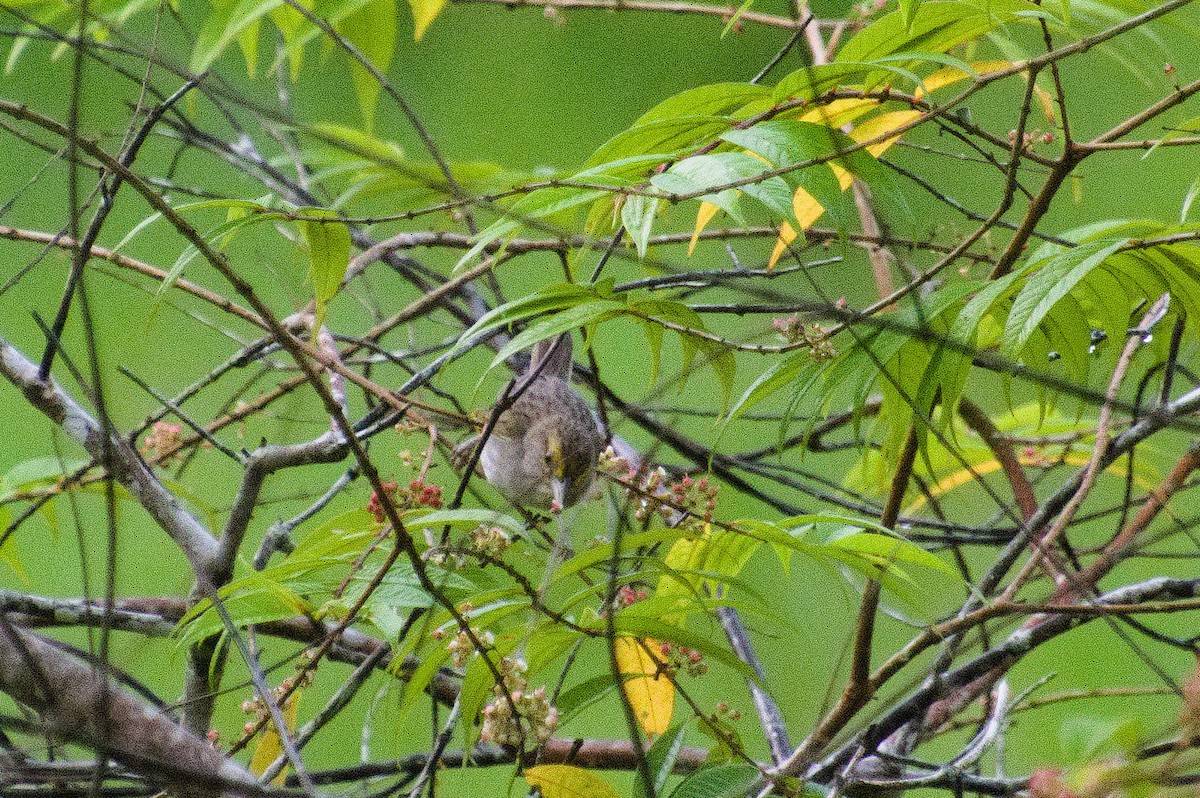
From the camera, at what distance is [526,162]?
145 inches

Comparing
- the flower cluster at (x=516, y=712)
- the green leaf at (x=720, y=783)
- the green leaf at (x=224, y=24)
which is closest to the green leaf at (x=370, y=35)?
the green leaf at (x=224, y=24)

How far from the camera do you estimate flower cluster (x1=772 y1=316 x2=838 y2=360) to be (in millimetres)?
1264

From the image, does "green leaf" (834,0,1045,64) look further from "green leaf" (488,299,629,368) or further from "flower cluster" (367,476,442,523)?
"flower cluster" (367,476,442,523)

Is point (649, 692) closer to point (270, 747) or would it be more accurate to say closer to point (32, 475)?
point (270, 747)

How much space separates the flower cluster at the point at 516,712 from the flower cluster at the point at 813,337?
46 centimetres

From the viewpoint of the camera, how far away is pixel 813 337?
50.4 inches

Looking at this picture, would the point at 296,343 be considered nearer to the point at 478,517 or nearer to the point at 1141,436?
the point at 478,517

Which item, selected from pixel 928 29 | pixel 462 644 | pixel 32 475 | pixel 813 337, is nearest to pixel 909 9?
pixel 928 29

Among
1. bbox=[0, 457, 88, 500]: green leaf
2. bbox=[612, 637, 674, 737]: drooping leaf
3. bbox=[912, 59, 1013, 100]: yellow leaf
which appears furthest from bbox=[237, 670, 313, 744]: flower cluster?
bbox=[912, 59, 1013, 100]: yellow leaf

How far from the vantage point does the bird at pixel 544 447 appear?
9.24ft

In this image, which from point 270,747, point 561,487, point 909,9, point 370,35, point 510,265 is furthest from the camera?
point 510,265

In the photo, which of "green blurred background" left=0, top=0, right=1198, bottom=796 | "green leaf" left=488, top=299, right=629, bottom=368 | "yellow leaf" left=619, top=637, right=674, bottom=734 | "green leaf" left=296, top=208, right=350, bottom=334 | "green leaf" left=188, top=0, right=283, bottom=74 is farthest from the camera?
"green blurred background" left=0, top=0, right=1198, bottom=796

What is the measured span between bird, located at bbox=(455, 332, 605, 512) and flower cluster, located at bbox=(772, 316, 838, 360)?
59.1 inches

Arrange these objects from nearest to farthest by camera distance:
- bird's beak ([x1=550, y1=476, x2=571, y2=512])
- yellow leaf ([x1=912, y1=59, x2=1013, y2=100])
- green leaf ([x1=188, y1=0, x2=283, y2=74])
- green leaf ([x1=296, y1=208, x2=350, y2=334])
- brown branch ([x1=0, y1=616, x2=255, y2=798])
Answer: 1. brown branch ([x1=0, y1=616, x2=255, y2=798])
2. green leaf ([x1=296, y1=208, x2=350, y2=334])
3. yellow leaf ([x1=912, y1=59, x2=1013, y2=100])
4. green leaf ([x1=188, y1=0, x2=283, y2=74])
5. bird's beak ([x1=550, y1=476, x2=571, y2=512])
